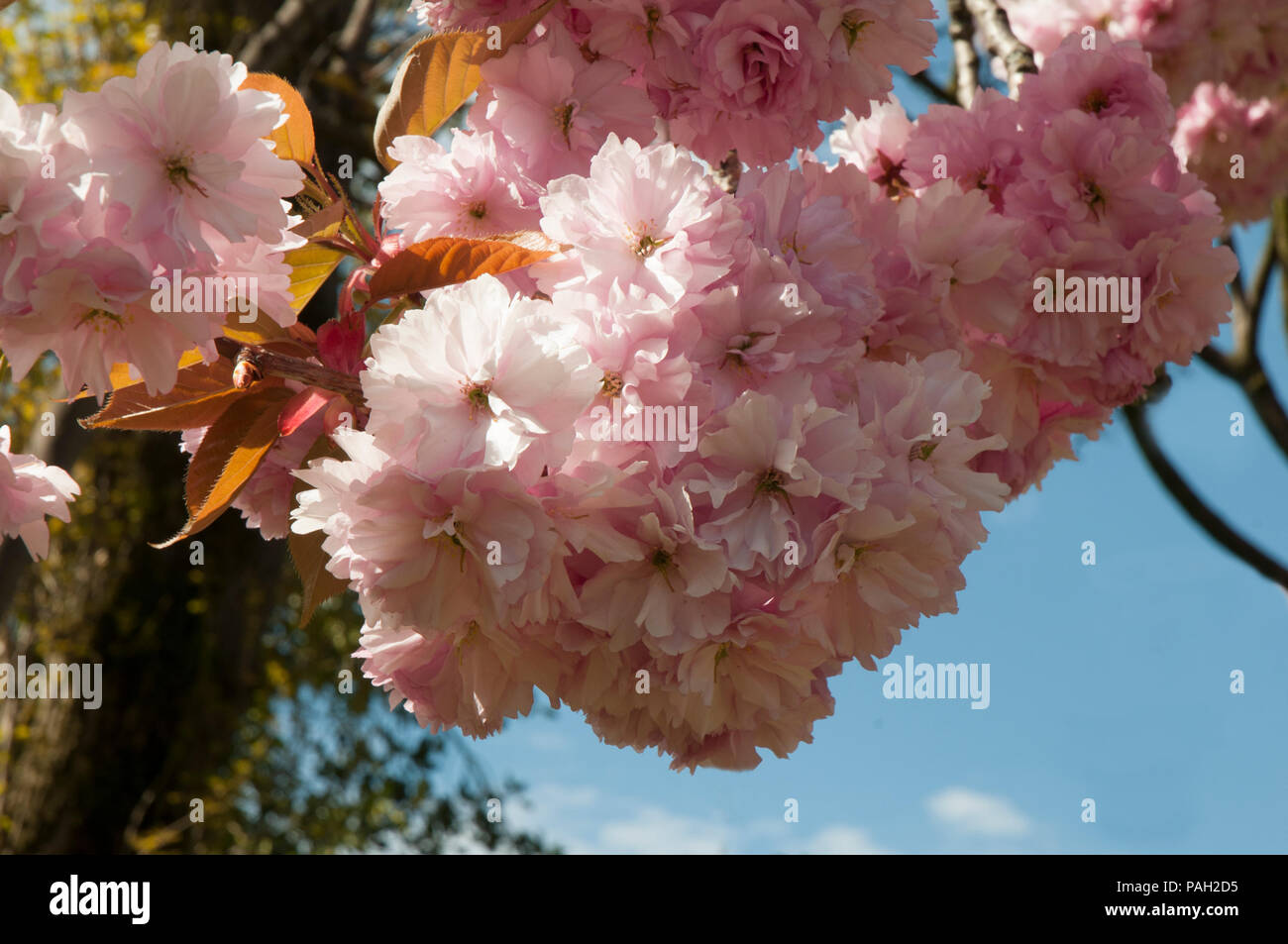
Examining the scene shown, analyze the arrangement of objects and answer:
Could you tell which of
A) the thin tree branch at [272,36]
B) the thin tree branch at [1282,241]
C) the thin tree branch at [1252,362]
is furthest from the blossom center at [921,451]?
the thin tree branch at [1282,241]

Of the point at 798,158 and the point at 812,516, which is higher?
the point at 798,158

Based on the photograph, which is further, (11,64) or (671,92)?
(11,64)

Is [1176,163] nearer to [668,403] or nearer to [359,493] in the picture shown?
[668,403]

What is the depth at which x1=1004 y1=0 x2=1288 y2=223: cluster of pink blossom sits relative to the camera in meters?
1.64

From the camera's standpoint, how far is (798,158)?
Answer: 1.03m

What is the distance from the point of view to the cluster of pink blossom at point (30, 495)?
0.89m

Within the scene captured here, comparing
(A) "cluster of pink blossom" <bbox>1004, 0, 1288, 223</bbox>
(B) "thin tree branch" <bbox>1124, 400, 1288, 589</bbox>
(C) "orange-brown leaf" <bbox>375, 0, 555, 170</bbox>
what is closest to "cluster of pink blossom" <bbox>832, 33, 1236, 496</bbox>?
(A) "cluster of pink blossom" <bbox>1004, 0, 1288, 223</bbox>

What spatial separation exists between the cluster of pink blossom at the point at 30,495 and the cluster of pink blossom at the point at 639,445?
325 millimetres

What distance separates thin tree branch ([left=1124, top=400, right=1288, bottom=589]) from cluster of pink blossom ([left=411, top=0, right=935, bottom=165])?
205cm

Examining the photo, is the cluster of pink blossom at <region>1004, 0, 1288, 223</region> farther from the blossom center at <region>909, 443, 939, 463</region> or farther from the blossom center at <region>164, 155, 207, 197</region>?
the blossom center at <region>164, 155, 207, 197</region>

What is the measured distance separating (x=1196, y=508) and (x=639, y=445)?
110 inches

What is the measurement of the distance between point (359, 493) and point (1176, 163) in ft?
2.95

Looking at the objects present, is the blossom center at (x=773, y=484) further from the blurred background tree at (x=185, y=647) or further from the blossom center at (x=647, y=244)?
the blurred background tree at (x=185, y=647)
